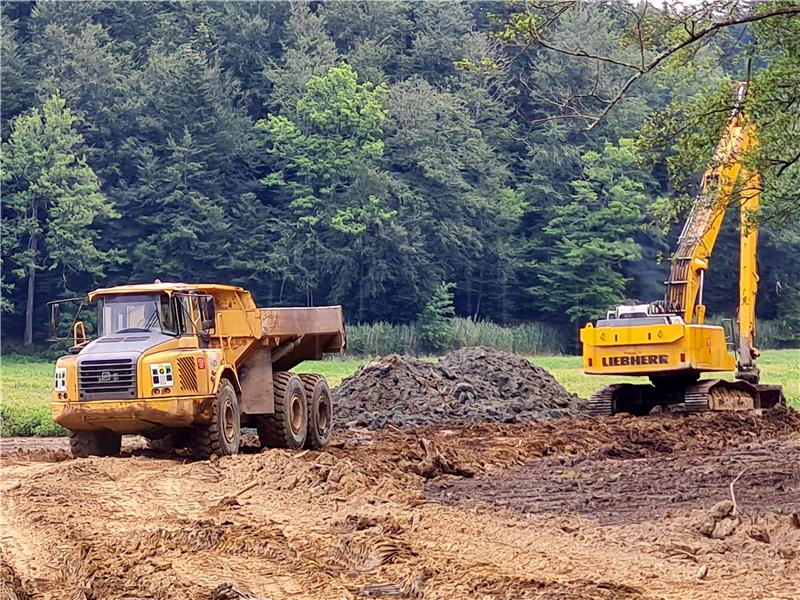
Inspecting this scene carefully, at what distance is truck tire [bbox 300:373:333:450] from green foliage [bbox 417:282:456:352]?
122ft

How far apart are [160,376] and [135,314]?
1.39 metres

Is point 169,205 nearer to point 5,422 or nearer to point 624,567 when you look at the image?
point 5,422

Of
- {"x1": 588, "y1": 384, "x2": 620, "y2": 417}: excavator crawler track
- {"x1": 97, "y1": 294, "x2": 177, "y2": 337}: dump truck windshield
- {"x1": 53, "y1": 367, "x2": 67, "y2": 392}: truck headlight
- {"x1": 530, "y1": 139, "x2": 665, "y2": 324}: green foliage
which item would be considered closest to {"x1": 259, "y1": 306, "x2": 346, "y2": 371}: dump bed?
{"x1": 97, "y1": 294, "x2": 177, "y2": 337}: dump truck windshield

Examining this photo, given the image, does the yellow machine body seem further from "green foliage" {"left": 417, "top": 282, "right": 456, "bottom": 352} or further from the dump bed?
"green foliage" {"left": 417, "top": 282, "right": 456, "bottom": 352}

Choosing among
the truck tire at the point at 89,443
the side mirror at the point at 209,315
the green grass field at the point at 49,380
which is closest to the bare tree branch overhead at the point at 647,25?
the side mirror at the point at 209,315

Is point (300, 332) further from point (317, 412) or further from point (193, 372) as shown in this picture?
point (193, 372)

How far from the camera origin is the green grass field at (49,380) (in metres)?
28.2

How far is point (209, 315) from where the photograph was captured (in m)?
19.2

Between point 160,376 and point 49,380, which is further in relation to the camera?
point 49,380

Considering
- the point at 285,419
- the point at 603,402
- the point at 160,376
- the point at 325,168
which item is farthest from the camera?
the point at 325,168

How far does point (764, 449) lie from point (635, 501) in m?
5.89

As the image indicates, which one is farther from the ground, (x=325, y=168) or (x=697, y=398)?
(x=325, y=168)

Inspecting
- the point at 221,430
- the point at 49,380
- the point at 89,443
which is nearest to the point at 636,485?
the point at 221,430

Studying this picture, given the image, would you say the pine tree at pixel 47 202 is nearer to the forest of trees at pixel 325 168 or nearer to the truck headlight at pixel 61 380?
the forest of trees at pixel 325 168
